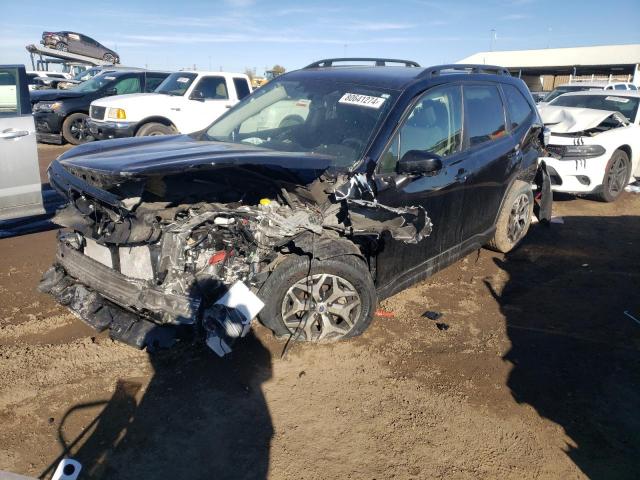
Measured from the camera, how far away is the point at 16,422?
9.18ft

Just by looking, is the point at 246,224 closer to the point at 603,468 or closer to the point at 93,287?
the point at 93,287

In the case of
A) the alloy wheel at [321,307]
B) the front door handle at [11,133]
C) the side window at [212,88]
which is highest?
the side window at [212,88]

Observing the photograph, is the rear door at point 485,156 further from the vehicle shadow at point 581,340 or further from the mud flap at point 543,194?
the mud flap at point 543,194

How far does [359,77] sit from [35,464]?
3539 millimetres

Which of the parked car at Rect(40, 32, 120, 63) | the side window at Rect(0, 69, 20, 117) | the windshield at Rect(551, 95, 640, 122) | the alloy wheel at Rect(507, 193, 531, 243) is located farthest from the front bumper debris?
the parked car at Rect(40, 32, 120, 63)

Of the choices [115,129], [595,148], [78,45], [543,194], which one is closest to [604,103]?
[595,148]

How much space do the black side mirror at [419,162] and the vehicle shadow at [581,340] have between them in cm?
152

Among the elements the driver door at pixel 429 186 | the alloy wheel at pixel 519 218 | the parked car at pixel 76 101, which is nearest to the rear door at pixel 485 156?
the driver door at pixel 429 186

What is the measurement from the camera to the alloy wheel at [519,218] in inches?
217

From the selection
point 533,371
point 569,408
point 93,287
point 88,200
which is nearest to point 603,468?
point 569,408

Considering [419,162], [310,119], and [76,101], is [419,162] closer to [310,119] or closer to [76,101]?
[310,119]

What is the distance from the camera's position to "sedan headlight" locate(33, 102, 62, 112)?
11.6 m

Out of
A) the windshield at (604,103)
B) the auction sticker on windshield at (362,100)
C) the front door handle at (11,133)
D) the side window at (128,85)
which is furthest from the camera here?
the side window at (128,85)

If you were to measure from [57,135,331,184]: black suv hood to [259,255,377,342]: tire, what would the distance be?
65 centimetres
